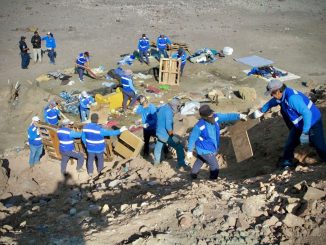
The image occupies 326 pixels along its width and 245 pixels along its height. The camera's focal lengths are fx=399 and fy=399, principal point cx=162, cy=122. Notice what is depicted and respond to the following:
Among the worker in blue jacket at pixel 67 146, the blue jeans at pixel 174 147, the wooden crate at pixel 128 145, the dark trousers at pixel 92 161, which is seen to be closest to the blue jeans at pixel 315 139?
the blue jeans at pixel 174 147

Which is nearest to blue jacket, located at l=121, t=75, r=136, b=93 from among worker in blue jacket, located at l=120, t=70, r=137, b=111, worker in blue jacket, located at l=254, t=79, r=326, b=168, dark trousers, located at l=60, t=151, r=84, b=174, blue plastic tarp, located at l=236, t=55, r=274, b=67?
worker in blue jacket, located at l=120, t=70, r=137, b=111

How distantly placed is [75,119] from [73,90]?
233cm

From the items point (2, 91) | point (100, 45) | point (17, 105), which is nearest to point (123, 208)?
point (17, 105)

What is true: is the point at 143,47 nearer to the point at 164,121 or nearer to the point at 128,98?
the point at 128,98

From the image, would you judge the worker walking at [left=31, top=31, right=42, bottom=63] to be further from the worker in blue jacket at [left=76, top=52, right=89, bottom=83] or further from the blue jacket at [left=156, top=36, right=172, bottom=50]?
the blue jacket at [left=156, top=36, right=172, bottom=50]

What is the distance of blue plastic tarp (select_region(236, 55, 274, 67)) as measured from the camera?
15.9 m

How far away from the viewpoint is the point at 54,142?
28.0 feet

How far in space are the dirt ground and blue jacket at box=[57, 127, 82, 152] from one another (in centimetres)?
76

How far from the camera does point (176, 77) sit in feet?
47.5

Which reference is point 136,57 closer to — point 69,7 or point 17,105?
point 17,105

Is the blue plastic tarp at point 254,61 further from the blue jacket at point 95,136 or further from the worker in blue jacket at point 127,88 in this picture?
the blue jacket at point 95,136

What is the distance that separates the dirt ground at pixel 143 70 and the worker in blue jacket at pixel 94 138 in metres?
0.44

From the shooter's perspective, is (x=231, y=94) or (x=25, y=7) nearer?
(x=231, y=94)

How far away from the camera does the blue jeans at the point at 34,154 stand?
8664 mm
